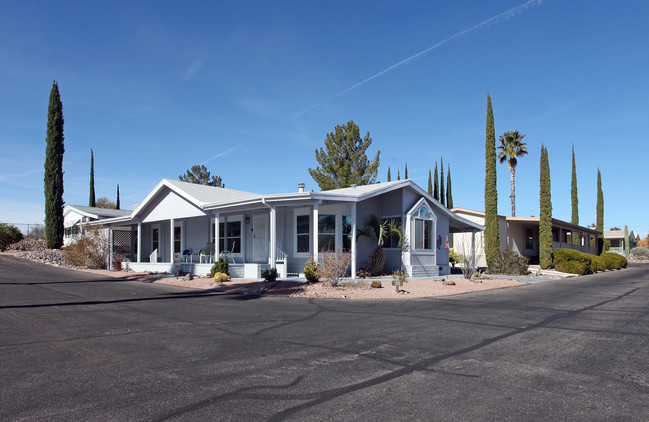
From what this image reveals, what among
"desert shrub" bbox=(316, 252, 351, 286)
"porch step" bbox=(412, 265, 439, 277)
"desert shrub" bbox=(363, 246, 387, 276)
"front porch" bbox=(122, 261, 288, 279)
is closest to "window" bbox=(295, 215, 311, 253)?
"front porch" bbox=(122, 261, 288, 279)

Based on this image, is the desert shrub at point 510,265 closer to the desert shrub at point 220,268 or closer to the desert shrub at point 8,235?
the desert shrub at point 220,268

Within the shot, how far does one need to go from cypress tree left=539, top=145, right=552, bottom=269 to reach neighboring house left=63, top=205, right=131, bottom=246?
28.9 metres

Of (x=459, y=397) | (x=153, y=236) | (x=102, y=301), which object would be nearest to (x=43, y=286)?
(x=102, y=301)

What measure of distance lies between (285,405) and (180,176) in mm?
51063

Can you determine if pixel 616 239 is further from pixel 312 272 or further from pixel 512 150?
pixel 312 272

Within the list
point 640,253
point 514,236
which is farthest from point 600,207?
point 514,236

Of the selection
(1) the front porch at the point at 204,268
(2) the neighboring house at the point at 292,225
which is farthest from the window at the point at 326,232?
(1) the front porch at the point at 204,268

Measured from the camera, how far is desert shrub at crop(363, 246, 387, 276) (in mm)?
19069

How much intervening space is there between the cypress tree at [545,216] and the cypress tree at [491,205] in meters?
3.49

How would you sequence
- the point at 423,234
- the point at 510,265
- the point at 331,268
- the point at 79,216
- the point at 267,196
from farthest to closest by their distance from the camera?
the point at 79,216
the point at 510,265
the point at 423,234
the point at 267,196
the point at 331,268

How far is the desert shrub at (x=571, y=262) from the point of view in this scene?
25844 millimetres

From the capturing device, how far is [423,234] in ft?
66.8

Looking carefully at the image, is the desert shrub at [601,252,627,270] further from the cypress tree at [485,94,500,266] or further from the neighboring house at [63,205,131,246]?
the neighboring house at [63,205,131,246]

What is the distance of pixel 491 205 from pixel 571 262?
5.60 metres
